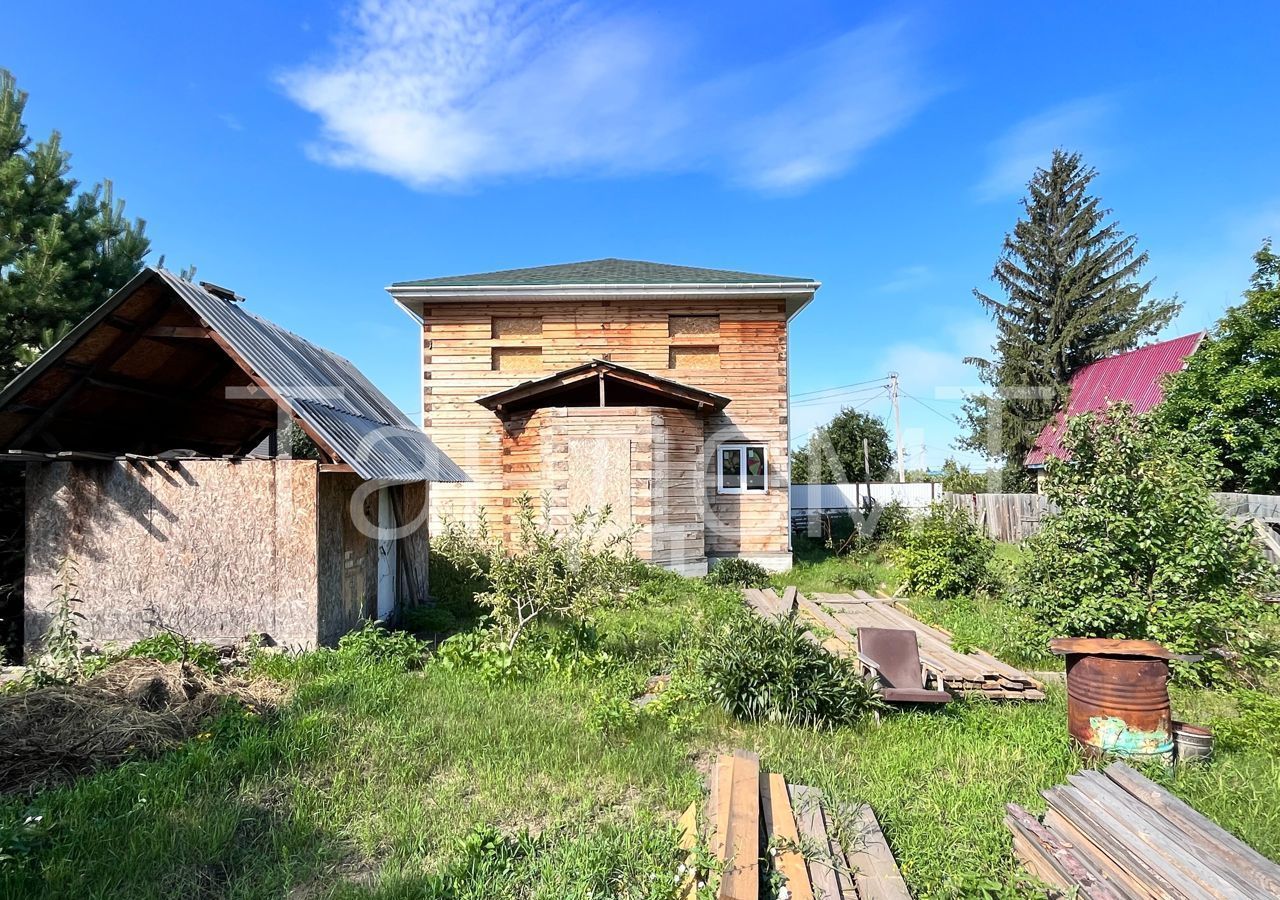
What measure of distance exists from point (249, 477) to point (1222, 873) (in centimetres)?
874

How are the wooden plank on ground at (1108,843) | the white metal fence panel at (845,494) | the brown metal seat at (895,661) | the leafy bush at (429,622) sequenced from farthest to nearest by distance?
the white metal fence panel at (845,494), the leafy bush at (429,622), the brown metal seat at (895,661), the wooden plank on ground at (1108,843)

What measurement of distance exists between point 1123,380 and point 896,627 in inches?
856

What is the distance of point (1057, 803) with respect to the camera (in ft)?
12.9

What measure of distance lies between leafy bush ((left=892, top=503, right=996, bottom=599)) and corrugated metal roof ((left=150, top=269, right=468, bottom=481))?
914 centimetres

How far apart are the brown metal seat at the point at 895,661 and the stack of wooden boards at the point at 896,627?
299 mm

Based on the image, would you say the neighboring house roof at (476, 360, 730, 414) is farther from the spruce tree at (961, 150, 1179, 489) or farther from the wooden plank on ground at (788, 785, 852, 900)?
the spruce tree at (961, 150, 1179, 489)

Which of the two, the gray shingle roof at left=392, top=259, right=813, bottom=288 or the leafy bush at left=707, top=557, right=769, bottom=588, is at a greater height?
the gray shingle roof at left=392, top=259, right=813, bottom=288

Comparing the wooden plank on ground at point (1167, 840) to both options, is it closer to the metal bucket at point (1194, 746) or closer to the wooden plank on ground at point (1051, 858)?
the wooden plank on ground at point (1051, 858)

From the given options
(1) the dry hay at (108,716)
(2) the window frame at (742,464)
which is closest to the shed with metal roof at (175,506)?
(1) the dry hay at (108,716)

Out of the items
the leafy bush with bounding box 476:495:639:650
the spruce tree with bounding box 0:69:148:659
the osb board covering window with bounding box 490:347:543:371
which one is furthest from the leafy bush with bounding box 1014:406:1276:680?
the spruce tree with bounding box 0:69:148:659

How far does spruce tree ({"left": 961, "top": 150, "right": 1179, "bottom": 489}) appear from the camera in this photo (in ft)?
85.6

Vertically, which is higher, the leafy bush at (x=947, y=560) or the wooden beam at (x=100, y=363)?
the wooden beam at (x=100, y=363)

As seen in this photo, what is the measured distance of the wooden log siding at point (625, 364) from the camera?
1638cm

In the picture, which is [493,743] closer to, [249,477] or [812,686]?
[812,686]
